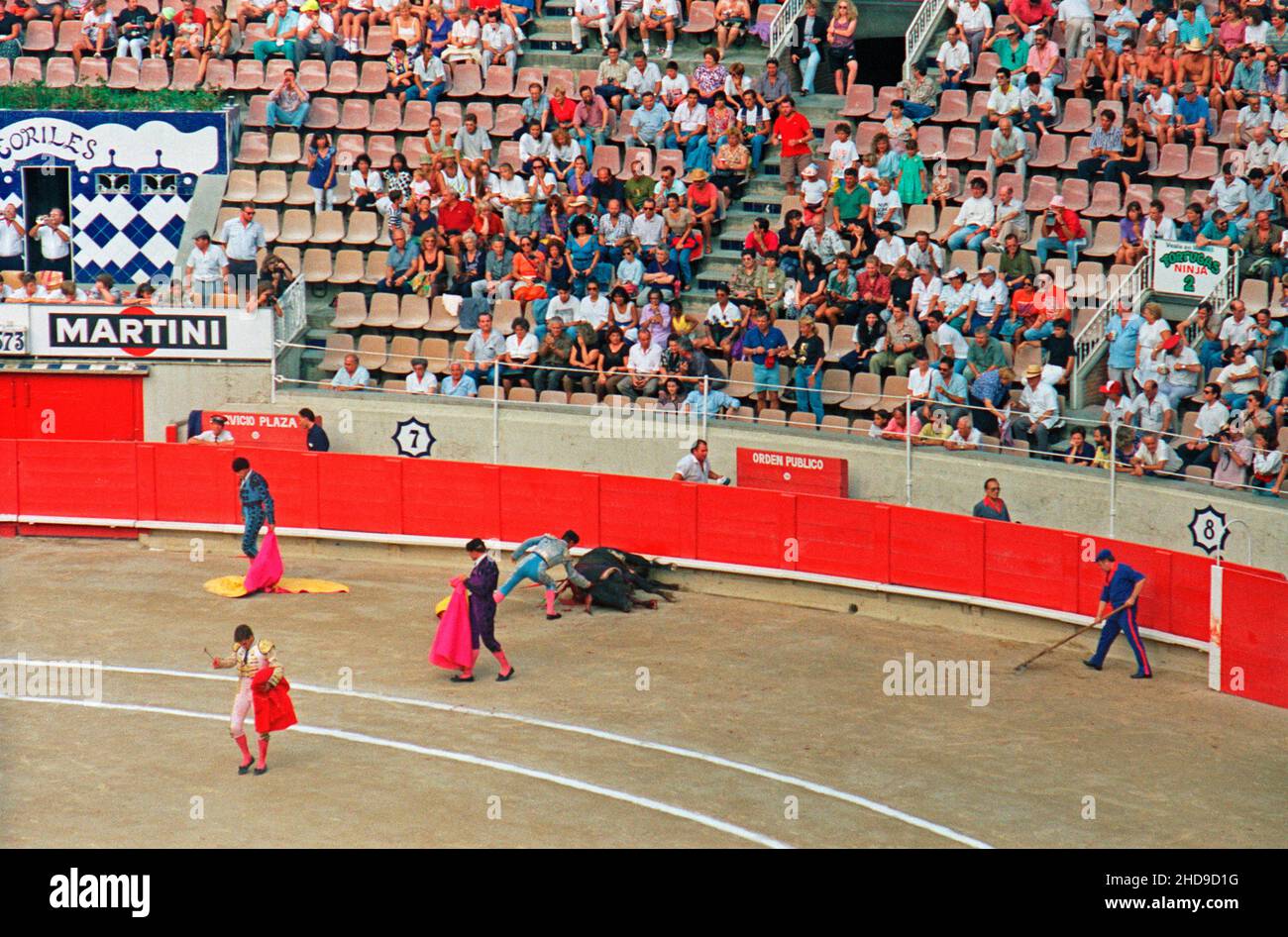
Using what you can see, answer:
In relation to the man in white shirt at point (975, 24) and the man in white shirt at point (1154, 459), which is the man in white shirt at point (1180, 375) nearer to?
the man in white shirt at point (1154, 459)

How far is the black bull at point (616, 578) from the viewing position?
2356 centimetres

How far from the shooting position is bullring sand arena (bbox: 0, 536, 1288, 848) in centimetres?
1670

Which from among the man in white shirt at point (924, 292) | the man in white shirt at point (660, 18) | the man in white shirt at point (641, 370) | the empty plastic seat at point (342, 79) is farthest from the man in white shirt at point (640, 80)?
the man in white shirt at point (924, 292)

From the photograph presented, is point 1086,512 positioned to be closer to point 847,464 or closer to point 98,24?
point 847,464

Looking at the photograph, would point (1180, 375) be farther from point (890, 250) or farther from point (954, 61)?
point (954, 61)

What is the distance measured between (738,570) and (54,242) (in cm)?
1343

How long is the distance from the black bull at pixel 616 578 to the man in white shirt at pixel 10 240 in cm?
1208

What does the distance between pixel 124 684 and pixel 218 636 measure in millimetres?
1797

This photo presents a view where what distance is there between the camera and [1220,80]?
2742 cm

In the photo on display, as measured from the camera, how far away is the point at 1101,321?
2519cm

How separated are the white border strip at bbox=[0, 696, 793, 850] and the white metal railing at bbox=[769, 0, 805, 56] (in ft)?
52.2

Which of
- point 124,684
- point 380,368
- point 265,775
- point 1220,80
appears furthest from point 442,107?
point 265,775

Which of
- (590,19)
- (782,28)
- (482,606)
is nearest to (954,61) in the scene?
(782,28)

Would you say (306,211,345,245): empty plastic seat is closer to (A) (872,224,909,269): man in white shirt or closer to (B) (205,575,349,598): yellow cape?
(B) (205,575,349,598): yellow cape
